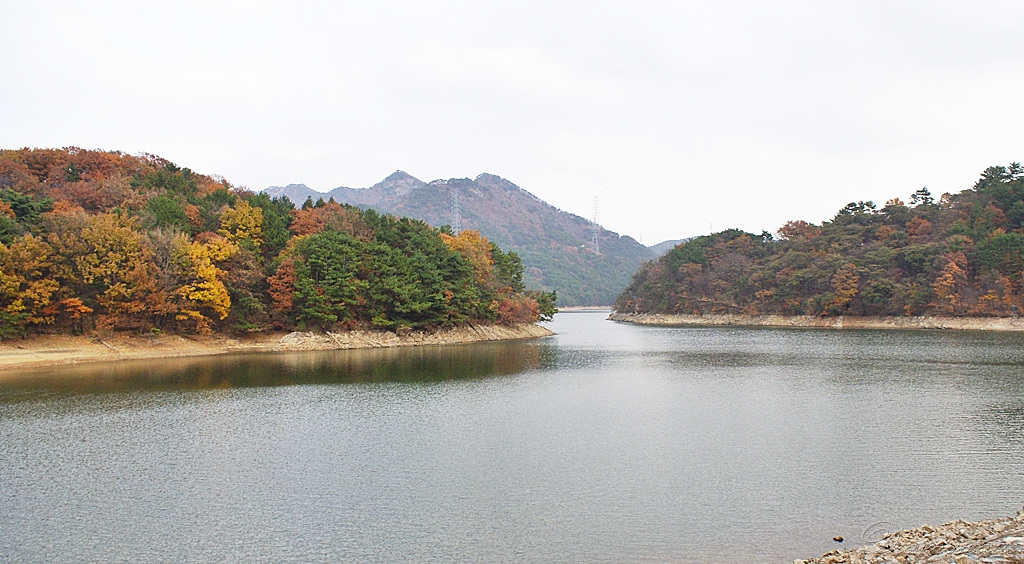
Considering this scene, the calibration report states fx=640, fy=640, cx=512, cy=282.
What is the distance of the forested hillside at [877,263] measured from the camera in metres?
52.7

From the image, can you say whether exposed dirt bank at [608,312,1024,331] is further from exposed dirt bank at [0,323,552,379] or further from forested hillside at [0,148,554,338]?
exposed dirt bank at [0,323,552,379]

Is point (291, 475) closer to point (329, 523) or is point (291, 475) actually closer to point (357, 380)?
point (329, 523)

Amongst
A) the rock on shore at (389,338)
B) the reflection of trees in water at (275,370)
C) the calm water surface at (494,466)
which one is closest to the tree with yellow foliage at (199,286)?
the reflection of trees in water at (275,370)

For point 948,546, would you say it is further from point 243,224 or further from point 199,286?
point 243,224

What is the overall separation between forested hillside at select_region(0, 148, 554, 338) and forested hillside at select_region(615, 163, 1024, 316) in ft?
106

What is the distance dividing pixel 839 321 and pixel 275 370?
5299 centimetres

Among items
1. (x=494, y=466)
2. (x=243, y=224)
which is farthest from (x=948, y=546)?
(x=243, y=224)

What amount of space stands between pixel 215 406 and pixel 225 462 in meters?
6.41

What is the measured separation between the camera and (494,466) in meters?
12.0

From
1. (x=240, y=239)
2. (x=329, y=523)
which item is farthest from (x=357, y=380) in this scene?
(x=240, y=239)

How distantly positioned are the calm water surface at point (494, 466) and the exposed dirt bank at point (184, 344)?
7218 millimetres

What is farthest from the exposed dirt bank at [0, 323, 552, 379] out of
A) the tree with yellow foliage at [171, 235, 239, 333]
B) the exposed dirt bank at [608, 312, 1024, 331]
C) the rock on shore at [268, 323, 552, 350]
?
the exposed dirt bank at [608, 312, 1024, 331]

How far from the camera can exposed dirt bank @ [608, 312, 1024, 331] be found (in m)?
50.5

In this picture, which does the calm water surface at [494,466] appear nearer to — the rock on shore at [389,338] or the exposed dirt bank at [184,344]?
the exposed dirt bank at [184,344]
